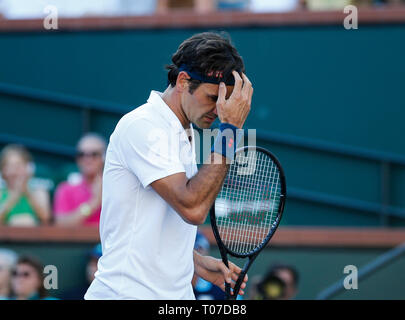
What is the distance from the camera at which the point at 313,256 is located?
578 cm

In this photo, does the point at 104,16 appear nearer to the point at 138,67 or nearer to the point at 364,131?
the point at 138,67

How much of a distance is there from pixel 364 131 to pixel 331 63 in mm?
681

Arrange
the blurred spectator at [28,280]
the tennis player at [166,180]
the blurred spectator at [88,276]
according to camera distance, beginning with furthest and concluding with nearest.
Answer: the blurred spectator at [88,276]
the blurred spectator at [28,280]
the tennis player at [166,180]

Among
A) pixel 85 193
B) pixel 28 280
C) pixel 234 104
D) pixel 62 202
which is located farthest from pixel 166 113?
pixel 62 202

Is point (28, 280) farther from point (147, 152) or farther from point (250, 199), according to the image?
point (147, 152)

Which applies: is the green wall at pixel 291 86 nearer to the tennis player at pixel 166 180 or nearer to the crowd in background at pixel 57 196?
the crowd in background at pixel 57 196

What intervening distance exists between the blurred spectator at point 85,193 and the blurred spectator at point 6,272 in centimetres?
58

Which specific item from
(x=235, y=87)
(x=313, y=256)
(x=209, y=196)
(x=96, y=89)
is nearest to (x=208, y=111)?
(x=235, y=87)

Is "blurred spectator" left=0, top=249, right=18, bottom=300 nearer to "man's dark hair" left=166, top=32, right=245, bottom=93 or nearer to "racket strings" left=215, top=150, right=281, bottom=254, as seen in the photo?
"racket strings" left=215, top=150, right=281, bottom=254

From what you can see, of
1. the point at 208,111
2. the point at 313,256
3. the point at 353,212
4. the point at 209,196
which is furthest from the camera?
the point at 353,212

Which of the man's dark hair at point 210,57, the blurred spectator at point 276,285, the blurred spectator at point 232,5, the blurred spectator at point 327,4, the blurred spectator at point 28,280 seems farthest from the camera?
the blurred spectator at point 232,5

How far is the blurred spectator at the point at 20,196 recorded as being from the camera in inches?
229

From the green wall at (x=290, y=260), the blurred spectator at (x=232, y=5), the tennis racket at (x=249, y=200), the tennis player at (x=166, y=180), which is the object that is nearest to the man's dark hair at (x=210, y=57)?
the tennis player at (x=166, y=180)
